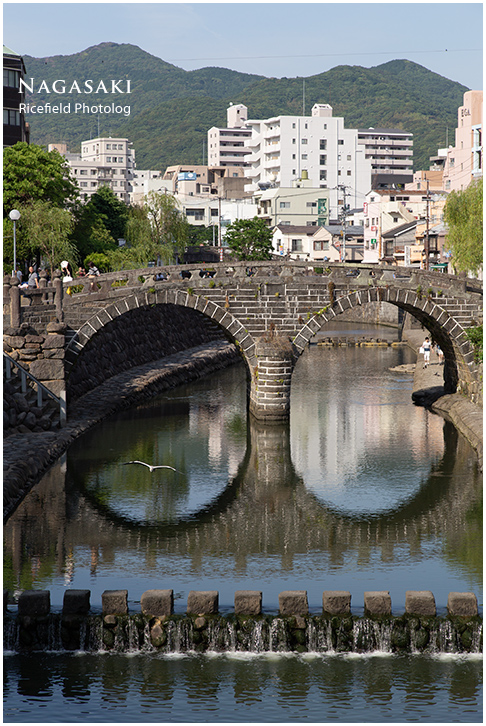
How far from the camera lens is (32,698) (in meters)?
14.2

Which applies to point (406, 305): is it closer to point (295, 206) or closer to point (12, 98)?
point (12, 98)

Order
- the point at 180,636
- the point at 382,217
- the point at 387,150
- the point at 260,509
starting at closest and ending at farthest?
the point at 180,636, the point at 260,509, the point at 382,217, the point at 387,150

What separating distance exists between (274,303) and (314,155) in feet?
309

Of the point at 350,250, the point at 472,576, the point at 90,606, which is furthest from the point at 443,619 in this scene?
the point at 350,250

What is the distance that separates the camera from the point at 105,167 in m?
147

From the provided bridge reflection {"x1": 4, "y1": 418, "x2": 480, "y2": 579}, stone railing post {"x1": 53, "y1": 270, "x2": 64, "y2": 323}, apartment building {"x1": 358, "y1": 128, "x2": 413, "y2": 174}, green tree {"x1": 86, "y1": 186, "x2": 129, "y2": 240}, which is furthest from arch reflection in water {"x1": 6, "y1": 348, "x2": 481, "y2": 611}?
apartment building {"x1": 358, "y1": 128, "x2": 413, "y2": 174}

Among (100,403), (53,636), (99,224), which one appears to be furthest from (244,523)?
(99,224)

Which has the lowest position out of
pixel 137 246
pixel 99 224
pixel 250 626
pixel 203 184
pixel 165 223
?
pixel 250 626

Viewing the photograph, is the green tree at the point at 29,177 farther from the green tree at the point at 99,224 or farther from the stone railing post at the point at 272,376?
the stone railing post at the point at 272,376

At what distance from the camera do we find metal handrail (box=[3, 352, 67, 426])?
28766 mm

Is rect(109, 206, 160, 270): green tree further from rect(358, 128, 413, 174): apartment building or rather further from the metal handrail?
rect(358, 128, 413, 174): apartment building

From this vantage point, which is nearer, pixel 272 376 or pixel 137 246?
pixel 272 376

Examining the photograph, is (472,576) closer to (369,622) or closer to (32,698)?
(369,622)

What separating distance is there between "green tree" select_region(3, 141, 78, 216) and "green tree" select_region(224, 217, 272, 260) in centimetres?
2190
